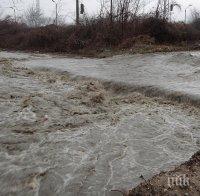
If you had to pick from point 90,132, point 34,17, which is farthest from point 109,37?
point 34,17

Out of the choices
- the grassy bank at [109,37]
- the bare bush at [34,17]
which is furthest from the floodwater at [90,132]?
the bare bush at [34,17]

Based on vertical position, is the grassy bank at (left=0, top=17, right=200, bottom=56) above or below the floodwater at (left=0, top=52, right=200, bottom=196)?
above

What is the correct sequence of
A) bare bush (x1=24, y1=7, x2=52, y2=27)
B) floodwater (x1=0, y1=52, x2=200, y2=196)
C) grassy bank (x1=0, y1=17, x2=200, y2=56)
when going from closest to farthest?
floodwater (x1=0, y1=52, x2=200, y2=196), grassy bank (x1=0, y1=17, x2=200, y2=56), bare bush (x1=24, y1=7, x2=52, y2=27)

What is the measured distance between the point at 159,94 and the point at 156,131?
2091 mm

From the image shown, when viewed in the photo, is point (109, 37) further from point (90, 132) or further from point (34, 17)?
point (34, 17)

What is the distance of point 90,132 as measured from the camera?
20.0ft

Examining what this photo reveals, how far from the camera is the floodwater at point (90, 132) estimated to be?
4586 millimetres

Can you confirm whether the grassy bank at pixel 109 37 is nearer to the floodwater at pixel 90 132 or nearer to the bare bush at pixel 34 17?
the floodwater at pixel 90 132

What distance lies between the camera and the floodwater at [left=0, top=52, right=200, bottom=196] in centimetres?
459

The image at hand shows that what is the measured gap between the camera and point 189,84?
28.9ft

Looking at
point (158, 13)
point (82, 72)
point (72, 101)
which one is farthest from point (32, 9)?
point (72, 101)

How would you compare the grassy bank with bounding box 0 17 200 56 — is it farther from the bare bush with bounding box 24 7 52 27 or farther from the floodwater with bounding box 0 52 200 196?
the bare bush with bounding box 24 7 52 27

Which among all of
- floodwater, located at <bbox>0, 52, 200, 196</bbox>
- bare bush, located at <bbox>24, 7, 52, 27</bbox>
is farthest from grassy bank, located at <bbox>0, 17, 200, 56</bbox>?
bare bush, located at <bbox>24, 7, 52, 27</bbox>

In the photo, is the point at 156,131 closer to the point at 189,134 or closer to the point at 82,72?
the point at 189,134
